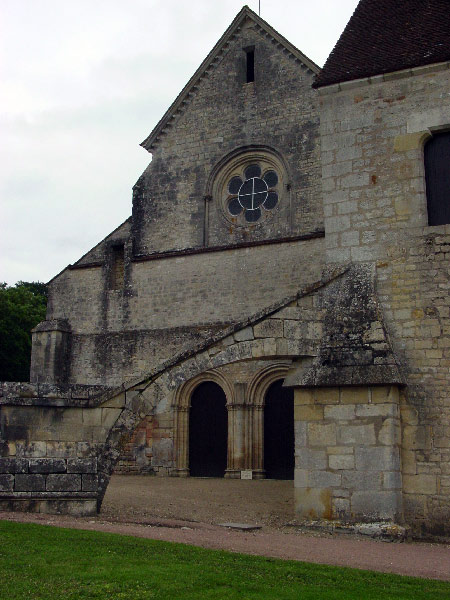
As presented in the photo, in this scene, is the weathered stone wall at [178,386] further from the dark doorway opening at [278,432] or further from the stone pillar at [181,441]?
the stone pillar at [181,441]

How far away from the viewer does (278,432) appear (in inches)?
720

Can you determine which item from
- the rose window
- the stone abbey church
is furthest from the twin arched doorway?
the stone abbey church

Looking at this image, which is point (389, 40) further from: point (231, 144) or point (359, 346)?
point (231, 144)

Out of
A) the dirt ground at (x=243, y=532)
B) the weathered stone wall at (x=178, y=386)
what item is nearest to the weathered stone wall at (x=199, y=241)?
the dirt ground at (x=243, y=532)

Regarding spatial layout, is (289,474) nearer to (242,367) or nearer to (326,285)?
(242,367)

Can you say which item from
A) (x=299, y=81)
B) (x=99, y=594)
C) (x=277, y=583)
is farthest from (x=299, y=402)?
(x=299, y=81)

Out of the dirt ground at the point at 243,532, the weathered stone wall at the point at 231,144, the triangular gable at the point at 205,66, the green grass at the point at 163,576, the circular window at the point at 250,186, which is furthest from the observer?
the triangular gable at the point at 205,66

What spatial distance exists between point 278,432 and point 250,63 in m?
11.0

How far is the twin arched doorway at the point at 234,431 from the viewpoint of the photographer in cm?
1808

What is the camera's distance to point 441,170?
992 centimetres

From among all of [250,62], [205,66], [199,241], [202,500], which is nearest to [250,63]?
[250,62]

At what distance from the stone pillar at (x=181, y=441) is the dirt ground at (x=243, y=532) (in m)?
4.96

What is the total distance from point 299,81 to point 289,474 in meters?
10.9

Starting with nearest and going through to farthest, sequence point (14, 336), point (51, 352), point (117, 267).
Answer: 1. point (51, 352)
2. point (117, 267)
3. point (14, 336)
